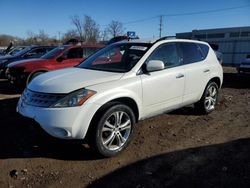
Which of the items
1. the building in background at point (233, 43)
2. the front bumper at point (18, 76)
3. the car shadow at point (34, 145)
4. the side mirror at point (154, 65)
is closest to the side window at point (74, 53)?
the front bumper at point (18, 76)

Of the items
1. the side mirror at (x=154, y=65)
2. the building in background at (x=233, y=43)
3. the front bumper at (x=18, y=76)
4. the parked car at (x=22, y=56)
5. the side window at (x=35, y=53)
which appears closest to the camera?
the side mirror at (x=154, y=65)

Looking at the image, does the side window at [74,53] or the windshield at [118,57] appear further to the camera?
the side window at [74,53]

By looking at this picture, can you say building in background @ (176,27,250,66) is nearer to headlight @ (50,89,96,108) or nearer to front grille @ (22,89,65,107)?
headlight @ (50,89,96,108)

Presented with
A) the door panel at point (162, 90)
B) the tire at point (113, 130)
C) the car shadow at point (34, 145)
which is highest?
the door panel at point (162, 90)

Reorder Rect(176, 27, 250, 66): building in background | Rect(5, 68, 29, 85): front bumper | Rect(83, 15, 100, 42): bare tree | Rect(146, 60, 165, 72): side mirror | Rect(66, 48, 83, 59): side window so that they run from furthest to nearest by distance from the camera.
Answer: Rect(83, 15, 100, 42): bare tree
Rect(176, 27, 250, 66): building in background
Rect(66, 48, 83, 59): side window
Rect(5, 68, 29, 85): front bumper
Rect(146, 60, 165, 72): side mirror

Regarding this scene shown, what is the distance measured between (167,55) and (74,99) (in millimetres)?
2173

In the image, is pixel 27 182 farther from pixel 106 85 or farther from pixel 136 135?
pixel 136 135

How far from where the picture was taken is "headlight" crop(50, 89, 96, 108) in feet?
11.7

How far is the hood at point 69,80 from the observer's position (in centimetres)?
374

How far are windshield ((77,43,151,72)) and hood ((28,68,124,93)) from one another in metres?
0.33

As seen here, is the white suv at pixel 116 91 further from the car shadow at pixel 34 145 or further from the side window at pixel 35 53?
the side window at pixel 35 53

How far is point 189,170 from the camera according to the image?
3.56 meters

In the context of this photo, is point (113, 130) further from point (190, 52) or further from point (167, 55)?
point (190, 52)

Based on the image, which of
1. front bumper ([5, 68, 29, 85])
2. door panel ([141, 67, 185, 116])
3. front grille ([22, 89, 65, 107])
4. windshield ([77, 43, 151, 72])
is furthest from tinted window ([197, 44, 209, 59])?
front bumper ([5, 68, 29, 85])
